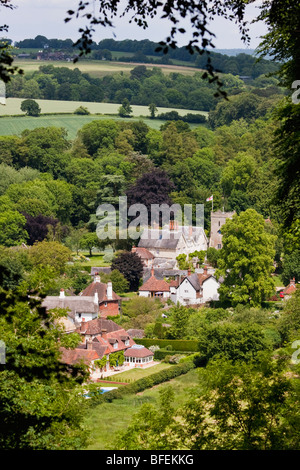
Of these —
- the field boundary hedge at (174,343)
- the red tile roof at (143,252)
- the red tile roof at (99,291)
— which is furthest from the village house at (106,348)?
the red tile roof at (143,252)

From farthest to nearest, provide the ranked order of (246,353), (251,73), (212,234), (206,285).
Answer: (251,73) < (212,234) < (206,285) < (246,353)

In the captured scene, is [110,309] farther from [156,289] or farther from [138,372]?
[138,372]

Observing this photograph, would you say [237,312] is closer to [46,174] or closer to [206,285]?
[206,285]

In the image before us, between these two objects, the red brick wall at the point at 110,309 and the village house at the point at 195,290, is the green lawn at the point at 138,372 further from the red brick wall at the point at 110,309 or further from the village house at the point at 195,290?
the village house at the point at 195,290

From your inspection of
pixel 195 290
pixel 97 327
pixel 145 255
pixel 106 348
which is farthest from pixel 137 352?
pixel 145 255

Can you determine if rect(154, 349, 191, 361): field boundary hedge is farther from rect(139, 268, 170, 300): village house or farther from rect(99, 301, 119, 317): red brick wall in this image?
rect(139, 268, 170, 300): village house
